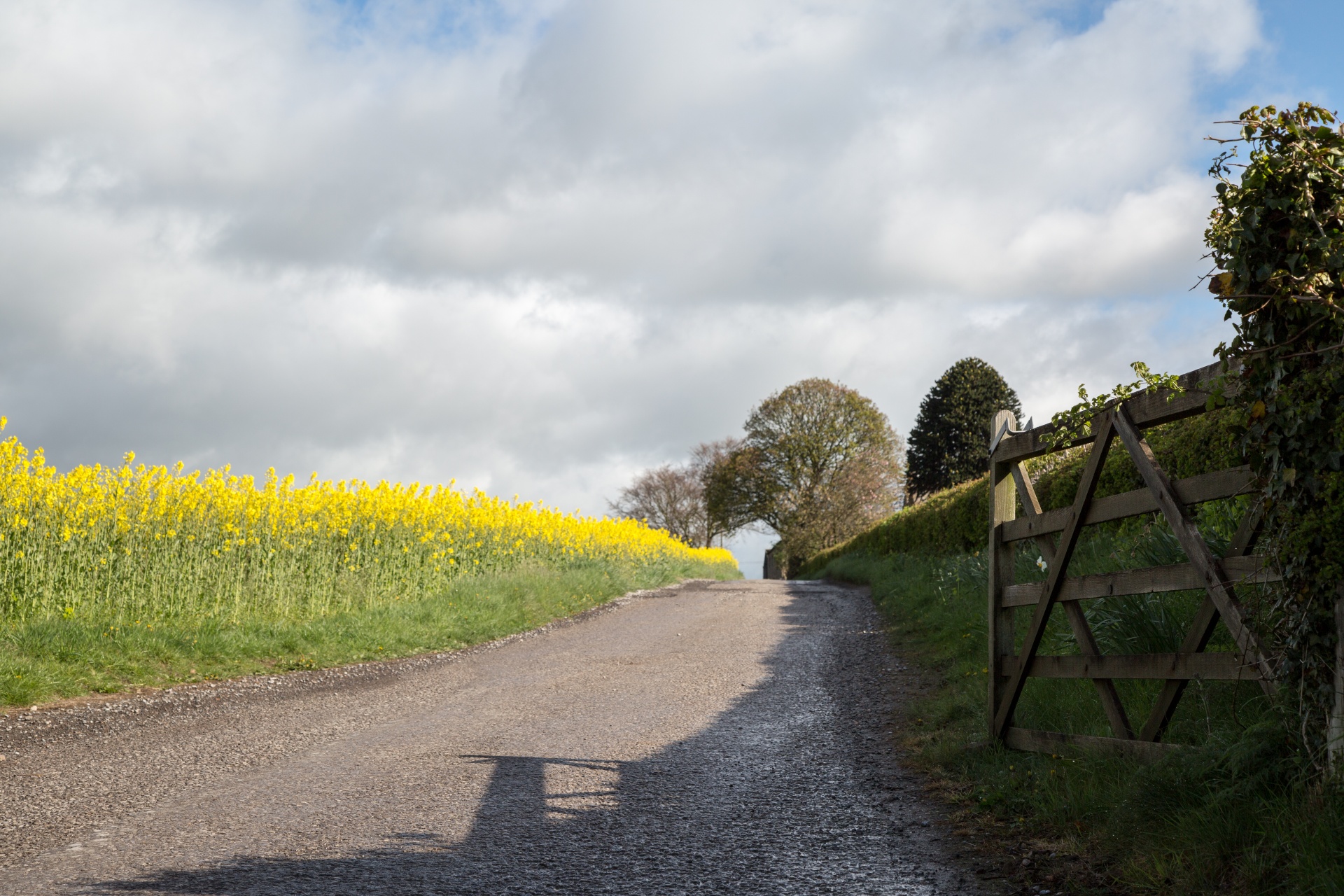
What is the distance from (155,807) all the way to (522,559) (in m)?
13.9

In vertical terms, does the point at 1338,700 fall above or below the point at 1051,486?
below

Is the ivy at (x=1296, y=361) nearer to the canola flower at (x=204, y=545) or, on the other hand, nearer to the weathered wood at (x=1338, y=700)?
the weathered wood at (x=1338, y=700)

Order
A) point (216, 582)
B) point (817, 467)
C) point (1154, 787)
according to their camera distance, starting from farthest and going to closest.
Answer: point (817, 467) < point (216, 582) < point (1154, 787)

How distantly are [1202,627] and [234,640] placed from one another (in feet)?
30.5

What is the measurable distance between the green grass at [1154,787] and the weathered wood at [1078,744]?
63mm

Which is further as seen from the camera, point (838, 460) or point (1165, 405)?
point (838, 460)

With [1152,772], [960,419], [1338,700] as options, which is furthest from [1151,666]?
[960,419]

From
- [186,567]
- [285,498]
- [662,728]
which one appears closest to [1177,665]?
[662,728]

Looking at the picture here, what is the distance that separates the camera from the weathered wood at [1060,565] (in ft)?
16.0

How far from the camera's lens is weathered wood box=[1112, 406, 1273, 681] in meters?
3.76

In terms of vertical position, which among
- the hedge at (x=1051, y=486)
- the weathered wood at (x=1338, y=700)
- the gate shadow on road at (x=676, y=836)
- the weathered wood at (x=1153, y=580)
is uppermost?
the hedge at (x=1051, y=486)

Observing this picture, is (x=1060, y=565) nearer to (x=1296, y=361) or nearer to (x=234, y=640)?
(x=1296, y=361)

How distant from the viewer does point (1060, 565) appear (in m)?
5.09

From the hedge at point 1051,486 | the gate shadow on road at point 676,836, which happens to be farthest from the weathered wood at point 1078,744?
the hedge at point 1051,486
